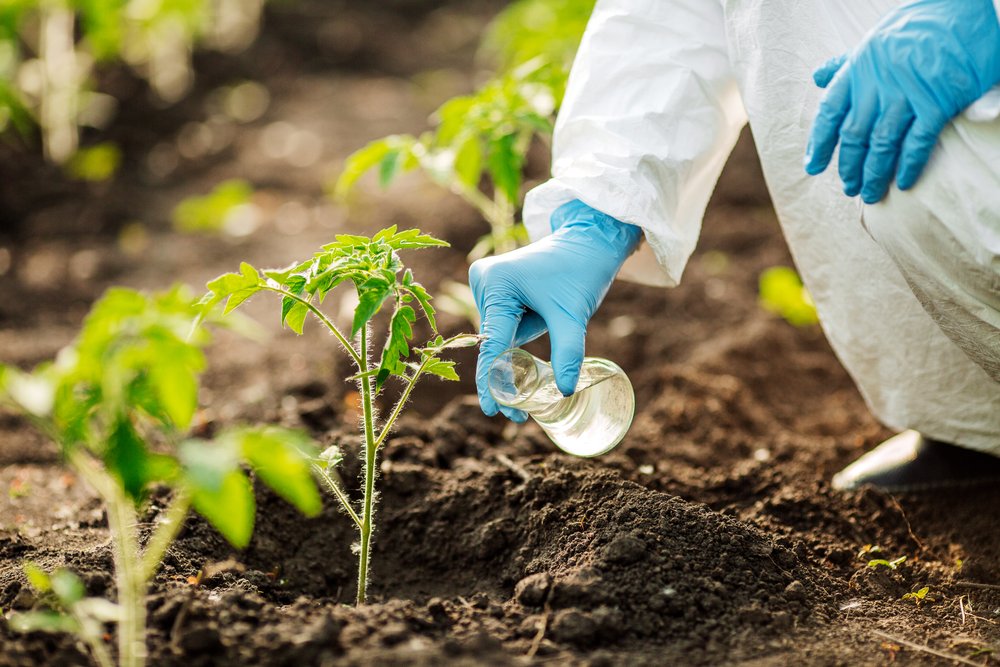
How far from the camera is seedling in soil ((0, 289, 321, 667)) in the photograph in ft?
4.02

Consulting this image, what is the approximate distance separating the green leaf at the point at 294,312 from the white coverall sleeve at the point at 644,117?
2.34 feet

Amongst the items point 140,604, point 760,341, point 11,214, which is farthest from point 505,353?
point 11,214

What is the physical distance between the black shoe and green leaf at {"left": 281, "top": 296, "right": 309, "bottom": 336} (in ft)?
4.90

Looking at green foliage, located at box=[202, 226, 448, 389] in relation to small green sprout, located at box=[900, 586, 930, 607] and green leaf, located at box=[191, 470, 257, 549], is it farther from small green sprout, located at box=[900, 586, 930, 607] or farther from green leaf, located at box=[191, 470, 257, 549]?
small green sprout, located at box=[900, 586, 930, 607]

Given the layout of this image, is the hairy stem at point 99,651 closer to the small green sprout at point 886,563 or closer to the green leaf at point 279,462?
the green leaf at point 279,462

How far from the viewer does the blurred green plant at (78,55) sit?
4723 mm

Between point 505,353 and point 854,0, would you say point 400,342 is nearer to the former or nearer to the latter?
point 505,353

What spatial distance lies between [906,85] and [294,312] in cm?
124

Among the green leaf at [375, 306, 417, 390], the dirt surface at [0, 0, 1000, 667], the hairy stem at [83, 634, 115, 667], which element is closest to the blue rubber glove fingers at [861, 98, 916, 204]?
the dirt surface at [0, 0, 1000, 667]

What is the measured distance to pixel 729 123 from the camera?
238 centimetres

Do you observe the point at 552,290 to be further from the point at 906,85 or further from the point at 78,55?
the point at 78,55

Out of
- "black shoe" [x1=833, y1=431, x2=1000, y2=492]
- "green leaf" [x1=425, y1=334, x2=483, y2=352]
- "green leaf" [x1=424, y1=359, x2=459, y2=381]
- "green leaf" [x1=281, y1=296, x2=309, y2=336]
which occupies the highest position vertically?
"green leaf" [x1=281, y1=296, x2=309, y2=336]

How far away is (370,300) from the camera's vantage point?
5.25 feet

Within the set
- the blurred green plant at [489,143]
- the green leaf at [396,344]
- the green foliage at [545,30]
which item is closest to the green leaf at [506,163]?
the blurred green plant at [489,143]
